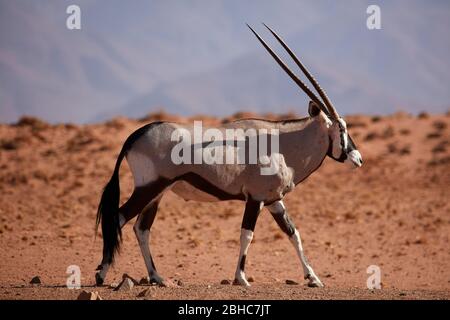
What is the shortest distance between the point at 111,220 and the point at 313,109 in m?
2.94

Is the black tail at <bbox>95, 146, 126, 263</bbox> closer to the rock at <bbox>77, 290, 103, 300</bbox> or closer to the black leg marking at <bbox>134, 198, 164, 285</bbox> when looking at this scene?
the black leg marking at <bbox>134, 198, 164, 285</bbox>

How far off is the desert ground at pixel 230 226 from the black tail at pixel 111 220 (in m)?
0.45

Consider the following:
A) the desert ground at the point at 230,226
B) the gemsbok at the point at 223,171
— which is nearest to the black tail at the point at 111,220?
the gemsbok at the point at 223,171

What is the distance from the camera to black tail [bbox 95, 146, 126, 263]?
952 centimetres

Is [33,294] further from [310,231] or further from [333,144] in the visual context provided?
[310,231]

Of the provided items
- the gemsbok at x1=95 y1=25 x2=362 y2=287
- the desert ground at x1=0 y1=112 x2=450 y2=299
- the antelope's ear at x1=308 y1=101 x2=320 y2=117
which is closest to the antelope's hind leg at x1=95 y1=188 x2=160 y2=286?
the gemsbok at x1=95 y1=25 x2=362 y2=287

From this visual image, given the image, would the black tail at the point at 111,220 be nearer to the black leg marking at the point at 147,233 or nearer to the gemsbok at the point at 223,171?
the gemsbok at the point at 223,171

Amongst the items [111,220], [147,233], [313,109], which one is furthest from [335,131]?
[111,220]

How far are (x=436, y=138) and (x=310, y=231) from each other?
1155 cm

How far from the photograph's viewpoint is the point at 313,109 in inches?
408

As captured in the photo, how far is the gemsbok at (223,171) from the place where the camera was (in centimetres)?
945

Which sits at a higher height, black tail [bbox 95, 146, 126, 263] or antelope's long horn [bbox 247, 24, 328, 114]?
antelope's long horn [bbox 247, 24, 328, 114]

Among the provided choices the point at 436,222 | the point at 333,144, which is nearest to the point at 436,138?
the point at 436,222

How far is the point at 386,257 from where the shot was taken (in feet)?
48.7
